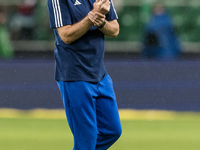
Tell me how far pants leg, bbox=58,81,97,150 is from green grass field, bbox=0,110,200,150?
233 centimetres

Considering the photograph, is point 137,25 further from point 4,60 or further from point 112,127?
point 112,127

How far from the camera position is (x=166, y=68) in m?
10.0

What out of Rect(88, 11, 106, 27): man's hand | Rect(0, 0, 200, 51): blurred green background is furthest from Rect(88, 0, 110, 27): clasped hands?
Rect(0, 0, 200, 51): blurred green background

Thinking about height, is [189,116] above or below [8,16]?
below

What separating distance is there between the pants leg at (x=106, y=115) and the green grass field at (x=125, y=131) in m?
2.16

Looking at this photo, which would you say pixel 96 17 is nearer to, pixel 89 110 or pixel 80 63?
pixel 80 63

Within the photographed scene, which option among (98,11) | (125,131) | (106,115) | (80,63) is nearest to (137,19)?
(125,131)

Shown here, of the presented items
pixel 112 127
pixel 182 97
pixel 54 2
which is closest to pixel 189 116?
pixel 182 97

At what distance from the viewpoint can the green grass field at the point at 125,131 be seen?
262 inches

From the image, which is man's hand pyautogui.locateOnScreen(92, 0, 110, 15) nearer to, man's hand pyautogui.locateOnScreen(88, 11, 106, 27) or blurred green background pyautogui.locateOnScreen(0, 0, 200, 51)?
man's hand pyautogui.locateOnScreen(88, 11, 106, 27)

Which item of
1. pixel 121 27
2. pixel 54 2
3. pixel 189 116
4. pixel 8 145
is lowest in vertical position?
pixel 189 116

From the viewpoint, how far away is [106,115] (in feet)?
14.0

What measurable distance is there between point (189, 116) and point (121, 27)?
2.26 meters

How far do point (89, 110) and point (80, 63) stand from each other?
1.27ft
